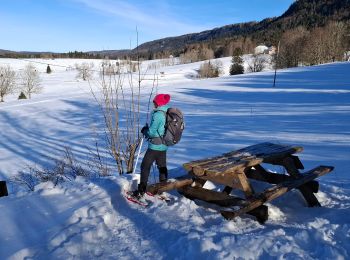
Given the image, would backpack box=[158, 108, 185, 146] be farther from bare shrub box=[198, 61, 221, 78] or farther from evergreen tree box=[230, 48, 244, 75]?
bare shrub box=[198, 61, 221, 78]

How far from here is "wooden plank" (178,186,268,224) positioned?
13.6 feet

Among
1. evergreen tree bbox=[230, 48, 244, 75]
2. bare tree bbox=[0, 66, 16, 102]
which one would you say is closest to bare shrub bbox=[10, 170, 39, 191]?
bare tree bbox=[0, 66, 16, 102]

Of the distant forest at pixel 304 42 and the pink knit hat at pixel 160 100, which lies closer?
the pink knit hat at pixel 160 100

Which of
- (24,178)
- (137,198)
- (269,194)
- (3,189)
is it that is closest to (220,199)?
(269,194)

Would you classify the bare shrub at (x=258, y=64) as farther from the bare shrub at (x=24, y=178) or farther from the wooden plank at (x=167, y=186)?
the wooden plank at (x=167, y=186)

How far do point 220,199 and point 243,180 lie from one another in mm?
383

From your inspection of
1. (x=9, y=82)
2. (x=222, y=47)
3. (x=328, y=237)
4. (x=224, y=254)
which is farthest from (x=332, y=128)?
(x=222, y=47)

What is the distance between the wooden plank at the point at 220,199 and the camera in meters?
4.15

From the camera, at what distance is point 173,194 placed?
5.27 meters

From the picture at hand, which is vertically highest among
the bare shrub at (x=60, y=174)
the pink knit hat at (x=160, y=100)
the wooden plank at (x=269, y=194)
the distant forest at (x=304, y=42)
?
the distant forest at (x=304, y=42)

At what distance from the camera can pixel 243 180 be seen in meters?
4.47

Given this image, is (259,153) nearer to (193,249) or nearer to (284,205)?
(284,205)

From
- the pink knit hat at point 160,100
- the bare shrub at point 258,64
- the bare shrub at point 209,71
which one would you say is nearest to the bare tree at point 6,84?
the bare shrub at point 209,71

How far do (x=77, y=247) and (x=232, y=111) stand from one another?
16408 mm
